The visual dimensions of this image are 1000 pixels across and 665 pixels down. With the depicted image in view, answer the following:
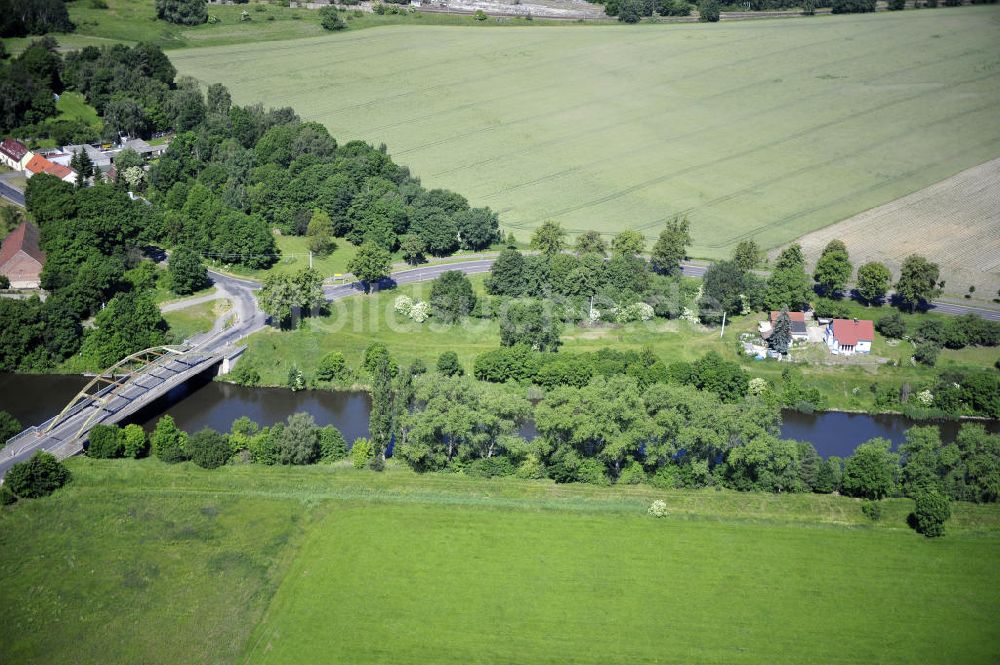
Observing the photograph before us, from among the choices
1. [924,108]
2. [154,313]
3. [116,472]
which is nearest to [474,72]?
[924,108]

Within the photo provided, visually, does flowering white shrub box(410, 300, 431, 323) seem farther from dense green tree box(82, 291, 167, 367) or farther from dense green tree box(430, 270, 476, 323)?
dense green tree box(82, 291, 167, 367)

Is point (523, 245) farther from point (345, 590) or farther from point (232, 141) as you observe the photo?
point (345, 590)

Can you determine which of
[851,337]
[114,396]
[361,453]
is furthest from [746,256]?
[114,396]

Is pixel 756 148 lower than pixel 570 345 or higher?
higher

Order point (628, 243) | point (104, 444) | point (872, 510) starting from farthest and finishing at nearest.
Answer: point (628, 243), point (104, 444), point (872, 510)

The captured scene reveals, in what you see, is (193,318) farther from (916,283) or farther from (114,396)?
(916,283)
